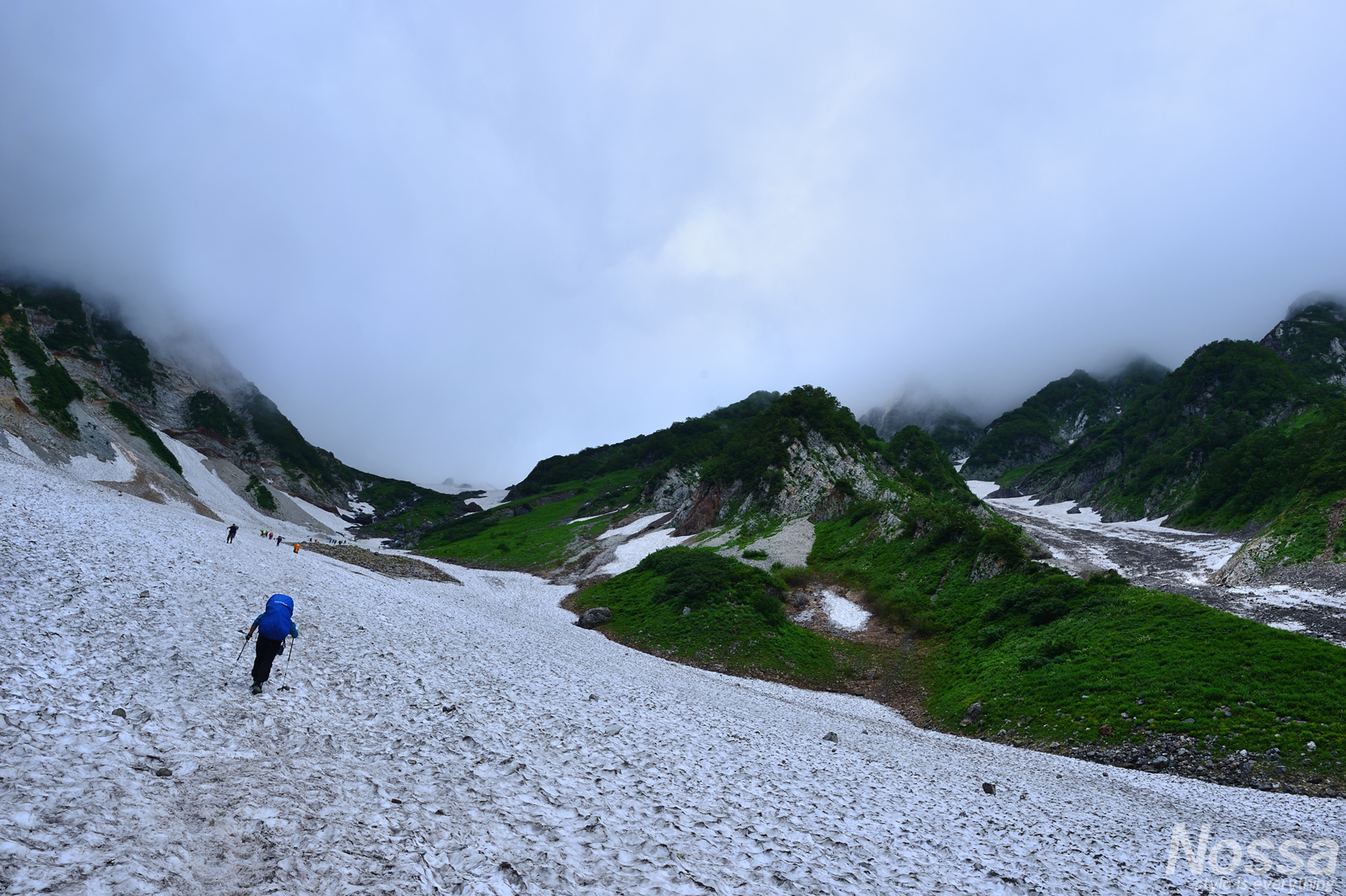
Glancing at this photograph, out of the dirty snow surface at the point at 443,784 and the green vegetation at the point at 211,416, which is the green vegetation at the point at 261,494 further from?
the dirty snow surface at the point at 443,784

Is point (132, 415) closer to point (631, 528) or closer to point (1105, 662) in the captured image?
point (631, 528)

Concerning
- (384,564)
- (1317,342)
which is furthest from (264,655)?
(1317,342)

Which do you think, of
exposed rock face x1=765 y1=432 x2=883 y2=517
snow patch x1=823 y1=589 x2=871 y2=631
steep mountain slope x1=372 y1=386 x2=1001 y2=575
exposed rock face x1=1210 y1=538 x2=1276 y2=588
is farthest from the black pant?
exposed rock face x1=1210 y1=538 x2=1276 y2=588

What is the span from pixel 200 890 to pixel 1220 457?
138 meters

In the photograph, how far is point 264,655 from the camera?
1208 centimetres

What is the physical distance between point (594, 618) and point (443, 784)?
35.5m

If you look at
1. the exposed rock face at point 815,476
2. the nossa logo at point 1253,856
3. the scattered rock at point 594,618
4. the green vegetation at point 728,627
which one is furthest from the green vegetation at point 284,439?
the nossa logo at point 1253,856

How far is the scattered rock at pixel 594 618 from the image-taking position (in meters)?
43.8

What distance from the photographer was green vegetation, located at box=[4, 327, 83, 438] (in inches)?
2630

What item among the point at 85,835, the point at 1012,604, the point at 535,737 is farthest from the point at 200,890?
the point at 1012,604

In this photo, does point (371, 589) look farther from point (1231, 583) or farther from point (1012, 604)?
point (1231, 583)

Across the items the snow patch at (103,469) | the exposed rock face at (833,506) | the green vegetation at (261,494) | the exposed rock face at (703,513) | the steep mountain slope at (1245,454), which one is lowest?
the green vegetation at (261,494)

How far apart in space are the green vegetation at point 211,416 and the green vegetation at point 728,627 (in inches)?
5776

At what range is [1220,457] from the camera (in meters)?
96.6
